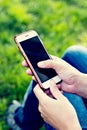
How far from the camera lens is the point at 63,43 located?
322 centimetres

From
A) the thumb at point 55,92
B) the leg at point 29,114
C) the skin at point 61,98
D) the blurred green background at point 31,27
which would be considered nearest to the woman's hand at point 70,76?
the skin at point 61,98

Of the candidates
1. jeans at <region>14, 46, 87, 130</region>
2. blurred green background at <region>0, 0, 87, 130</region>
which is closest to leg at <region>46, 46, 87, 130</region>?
jeans at <region>14, 46, 87, 130</region>

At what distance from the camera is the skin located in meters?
1.44

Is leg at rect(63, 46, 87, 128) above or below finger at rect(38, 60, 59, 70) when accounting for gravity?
below

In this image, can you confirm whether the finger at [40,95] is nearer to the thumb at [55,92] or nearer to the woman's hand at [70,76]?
the thumb at [55,92]

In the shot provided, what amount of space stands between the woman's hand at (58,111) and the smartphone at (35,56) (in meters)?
0.13

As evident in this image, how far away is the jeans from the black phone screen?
181 millimetres

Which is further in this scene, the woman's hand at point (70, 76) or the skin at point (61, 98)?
the woman's hand at point (70, 76)

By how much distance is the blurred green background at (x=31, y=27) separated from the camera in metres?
2.68

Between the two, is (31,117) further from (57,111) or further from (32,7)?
(32,7)

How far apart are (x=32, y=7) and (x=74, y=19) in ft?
1.48

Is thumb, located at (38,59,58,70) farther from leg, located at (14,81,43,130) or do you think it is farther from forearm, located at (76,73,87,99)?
leg, located at (14,81,43,130)

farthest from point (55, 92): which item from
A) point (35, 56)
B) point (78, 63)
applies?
point (78, 63)

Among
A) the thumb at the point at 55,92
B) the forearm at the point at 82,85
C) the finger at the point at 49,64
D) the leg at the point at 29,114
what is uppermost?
the finger at the point at 49,64
